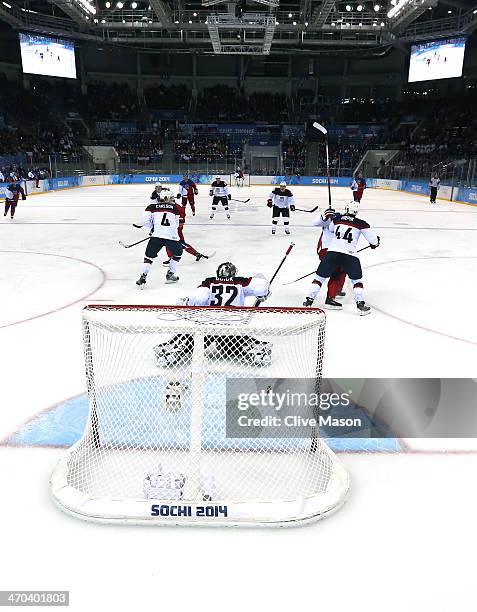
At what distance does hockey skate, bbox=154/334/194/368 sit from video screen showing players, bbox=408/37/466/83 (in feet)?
86.4

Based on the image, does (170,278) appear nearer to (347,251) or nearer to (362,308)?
(347,251)

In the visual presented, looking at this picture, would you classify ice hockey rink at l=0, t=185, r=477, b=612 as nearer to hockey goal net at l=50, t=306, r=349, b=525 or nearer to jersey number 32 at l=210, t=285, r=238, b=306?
hockey goal net at l=50, t=306, r=349, b=525

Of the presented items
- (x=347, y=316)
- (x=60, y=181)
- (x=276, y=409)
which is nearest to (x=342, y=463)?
(x=276, y=409)

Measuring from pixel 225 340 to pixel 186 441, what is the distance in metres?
0.66

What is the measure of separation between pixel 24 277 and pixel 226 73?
31689 millimetres

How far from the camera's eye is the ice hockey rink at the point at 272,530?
2002mm

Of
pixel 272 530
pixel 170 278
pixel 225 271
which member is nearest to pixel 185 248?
pixel 170 278

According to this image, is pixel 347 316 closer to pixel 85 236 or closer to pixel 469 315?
pixel 469 315

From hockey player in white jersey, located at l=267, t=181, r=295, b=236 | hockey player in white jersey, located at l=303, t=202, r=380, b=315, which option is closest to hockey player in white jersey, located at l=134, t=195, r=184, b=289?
A: hockey player in white jersey, located at l=303, t=202, r=380, b=315

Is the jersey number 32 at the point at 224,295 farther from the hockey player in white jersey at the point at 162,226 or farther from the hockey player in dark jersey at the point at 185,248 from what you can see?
the hockey player in dark jersey at the point at 185,248

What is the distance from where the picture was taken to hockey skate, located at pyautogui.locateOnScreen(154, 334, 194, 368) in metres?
2.55

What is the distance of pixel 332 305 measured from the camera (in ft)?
18.5

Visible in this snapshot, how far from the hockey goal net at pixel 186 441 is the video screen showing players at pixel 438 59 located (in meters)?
26.1

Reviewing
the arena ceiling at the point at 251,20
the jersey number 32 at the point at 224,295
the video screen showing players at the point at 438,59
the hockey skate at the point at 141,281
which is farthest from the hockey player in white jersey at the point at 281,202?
the video screen showing players at the point at 438,59
